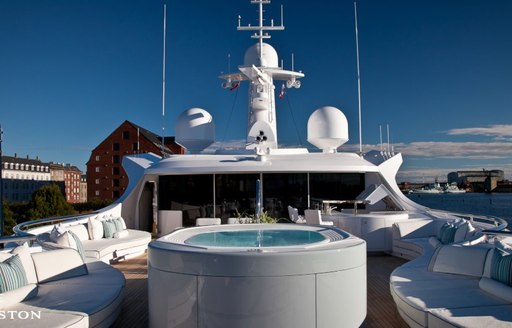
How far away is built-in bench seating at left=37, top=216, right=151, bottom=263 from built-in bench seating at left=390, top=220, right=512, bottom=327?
4.81 m

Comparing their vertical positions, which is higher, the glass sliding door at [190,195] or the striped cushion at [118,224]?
the glass sliding door at [190,195]

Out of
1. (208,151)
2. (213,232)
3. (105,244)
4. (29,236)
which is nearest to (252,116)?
(208,151)

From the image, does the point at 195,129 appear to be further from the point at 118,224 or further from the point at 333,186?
the point at 118,224

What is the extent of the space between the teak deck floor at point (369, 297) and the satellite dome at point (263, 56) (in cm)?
748

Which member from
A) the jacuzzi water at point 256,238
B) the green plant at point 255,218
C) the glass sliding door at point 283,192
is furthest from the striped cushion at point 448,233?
the glass sliding door at point 283,192

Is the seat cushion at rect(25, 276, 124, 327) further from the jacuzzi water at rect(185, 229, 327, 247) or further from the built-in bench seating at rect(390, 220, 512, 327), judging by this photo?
the built-in bench seating at rect(390, 220, 512, 327)

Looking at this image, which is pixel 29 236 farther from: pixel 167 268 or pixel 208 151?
pixel 208 151

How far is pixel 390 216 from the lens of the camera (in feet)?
30.8

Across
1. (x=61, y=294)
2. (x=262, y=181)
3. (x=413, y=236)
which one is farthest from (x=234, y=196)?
(x=61, y=294)

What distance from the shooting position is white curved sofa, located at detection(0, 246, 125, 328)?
13.1ft

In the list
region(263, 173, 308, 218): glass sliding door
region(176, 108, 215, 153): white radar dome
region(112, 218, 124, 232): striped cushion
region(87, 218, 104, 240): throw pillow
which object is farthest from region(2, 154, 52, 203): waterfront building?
region(87, 218, 104, 240): throw pillow

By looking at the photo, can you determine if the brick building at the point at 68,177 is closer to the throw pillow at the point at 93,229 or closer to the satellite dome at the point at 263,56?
the satellite dome at the point at 263,56

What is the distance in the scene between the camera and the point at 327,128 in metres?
13.2

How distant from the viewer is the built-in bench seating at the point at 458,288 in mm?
3906
